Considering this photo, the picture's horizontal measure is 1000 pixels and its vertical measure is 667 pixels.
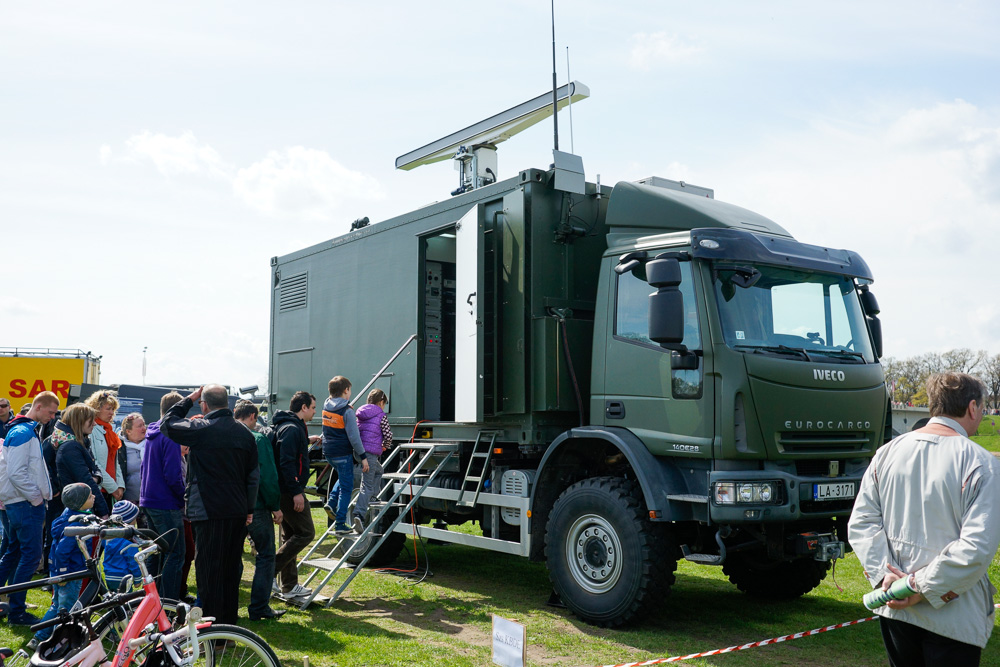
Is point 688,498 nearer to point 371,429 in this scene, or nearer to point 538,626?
point 538,626

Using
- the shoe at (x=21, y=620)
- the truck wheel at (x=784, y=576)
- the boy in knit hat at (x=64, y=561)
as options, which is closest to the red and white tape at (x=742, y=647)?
the truck wheel at (x=784, y=576)

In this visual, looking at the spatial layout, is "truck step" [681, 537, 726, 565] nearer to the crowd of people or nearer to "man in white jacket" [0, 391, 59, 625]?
the crowd of people

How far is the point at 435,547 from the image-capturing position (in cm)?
1124

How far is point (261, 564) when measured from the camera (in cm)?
681

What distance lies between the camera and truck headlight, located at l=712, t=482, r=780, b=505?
19.6 feet

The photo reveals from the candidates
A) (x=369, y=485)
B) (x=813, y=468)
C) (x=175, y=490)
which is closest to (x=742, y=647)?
(x=813, y=468)

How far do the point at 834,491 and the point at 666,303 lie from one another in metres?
1.99

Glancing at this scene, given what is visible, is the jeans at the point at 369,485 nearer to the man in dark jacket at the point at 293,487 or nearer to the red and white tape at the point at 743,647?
the man in dark jacket at the point at 293,487

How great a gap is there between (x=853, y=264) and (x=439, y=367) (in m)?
4.40

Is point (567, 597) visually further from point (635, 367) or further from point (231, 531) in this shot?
point (231, 531)

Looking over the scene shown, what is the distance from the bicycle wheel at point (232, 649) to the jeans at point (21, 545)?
2.88 metres

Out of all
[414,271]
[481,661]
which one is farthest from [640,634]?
[414,271]

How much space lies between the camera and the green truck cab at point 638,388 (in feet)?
20.4

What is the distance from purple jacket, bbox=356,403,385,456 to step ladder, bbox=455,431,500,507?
997 mm
